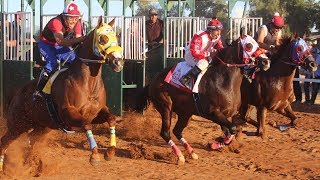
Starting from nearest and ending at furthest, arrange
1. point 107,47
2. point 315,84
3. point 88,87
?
point 107,47 < point 88,87 < point 315,84

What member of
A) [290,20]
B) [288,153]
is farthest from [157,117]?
[290,20]

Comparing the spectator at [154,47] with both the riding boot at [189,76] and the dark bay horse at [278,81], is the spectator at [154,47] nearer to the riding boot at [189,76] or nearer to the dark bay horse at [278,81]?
the dark bay horse at [278,81]

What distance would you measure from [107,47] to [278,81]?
14.2 ft

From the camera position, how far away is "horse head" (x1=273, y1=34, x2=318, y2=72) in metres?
10.4

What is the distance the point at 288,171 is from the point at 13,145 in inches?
159

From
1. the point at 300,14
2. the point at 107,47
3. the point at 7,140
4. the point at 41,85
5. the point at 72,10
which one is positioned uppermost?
the point at 300,14

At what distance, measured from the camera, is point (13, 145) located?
903 cm

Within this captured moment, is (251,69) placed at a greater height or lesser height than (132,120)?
greater

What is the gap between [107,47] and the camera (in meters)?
7.14

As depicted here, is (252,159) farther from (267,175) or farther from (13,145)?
Result: (13,145)

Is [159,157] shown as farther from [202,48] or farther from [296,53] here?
[296,53]

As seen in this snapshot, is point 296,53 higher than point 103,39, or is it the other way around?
point 103,39

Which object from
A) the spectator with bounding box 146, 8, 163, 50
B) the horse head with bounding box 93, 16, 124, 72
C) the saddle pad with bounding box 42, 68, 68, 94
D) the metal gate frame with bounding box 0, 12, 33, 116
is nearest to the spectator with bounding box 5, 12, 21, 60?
the metal gate frame with bounding box 0, 12, 33, 116

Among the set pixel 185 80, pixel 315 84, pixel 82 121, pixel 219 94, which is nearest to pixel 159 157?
pixel 185 80
